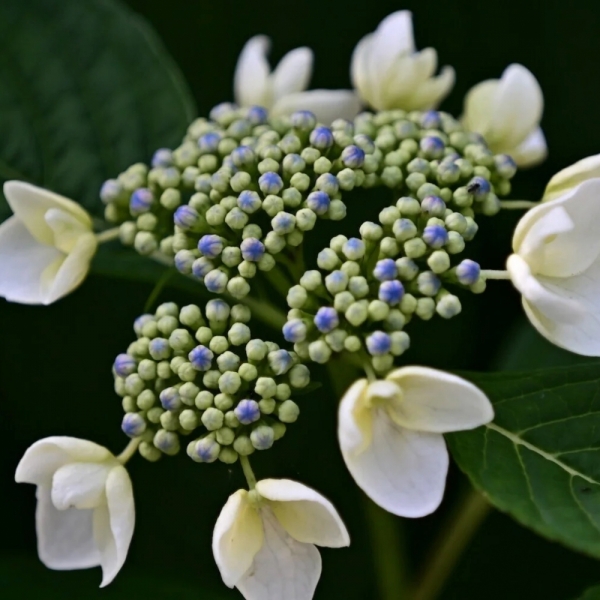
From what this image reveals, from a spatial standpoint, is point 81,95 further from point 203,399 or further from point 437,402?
point 437,402

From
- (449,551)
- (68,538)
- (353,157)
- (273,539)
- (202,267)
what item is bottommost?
(449,551)

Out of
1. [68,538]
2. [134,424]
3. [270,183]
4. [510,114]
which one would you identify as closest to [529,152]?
[510,114]

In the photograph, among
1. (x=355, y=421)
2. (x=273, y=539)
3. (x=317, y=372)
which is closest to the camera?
(x=355, y=421)

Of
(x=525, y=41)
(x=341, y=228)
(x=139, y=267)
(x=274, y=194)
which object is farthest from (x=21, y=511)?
(x=525, y=41)

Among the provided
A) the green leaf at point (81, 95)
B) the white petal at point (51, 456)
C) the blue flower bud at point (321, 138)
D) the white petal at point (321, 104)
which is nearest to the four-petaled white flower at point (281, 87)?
the white petal at point (321, 104)

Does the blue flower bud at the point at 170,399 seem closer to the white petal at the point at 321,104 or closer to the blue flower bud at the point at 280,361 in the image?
the blue flower bud at the point at 280,361

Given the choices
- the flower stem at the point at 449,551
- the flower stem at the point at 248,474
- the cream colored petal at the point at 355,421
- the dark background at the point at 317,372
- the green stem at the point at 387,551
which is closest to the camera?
the cream colored petal at the point at 355,421
